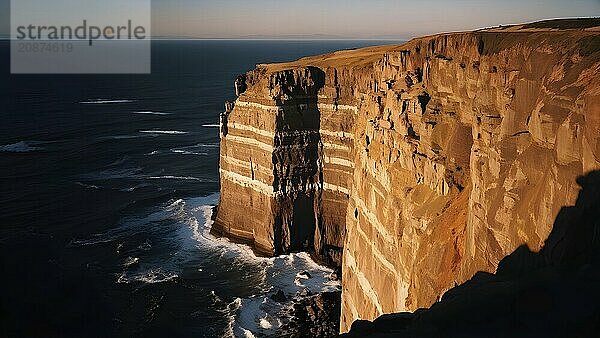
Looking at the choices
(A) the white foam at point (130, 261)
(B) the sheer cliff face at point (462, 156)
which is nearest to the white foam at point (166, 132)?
(A) the white foam at point (130, 261)

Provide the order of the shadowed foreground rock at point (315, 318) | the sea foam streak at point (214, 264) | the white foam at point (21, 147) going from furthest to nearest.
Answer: the white foam at point (21, 147) → the sea foam streak at point (214, 264) → the shadowed foreground rock at point (315, 318)

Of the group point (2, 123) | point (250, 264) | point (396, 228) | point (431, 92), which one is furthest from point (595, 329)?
point (2, 123)

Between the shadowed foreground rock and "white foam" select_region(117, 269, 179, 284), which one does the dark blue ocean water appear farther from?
the shadowed foreground rock

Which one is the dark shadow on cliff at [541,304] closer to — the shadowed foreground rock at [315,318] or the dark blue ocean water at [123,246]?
the shadowed foreground rock at [315,318]

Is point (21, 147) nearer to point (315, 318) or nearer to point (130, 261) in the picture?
point (130, 261)

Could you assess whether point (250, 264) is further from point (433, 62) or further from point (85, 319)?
point (433, 62)

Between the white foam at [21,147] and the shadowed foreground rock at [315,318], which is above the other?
the white foam at [21,147]

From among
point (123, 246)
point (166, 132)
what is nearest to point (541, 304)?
point (123, 246)
